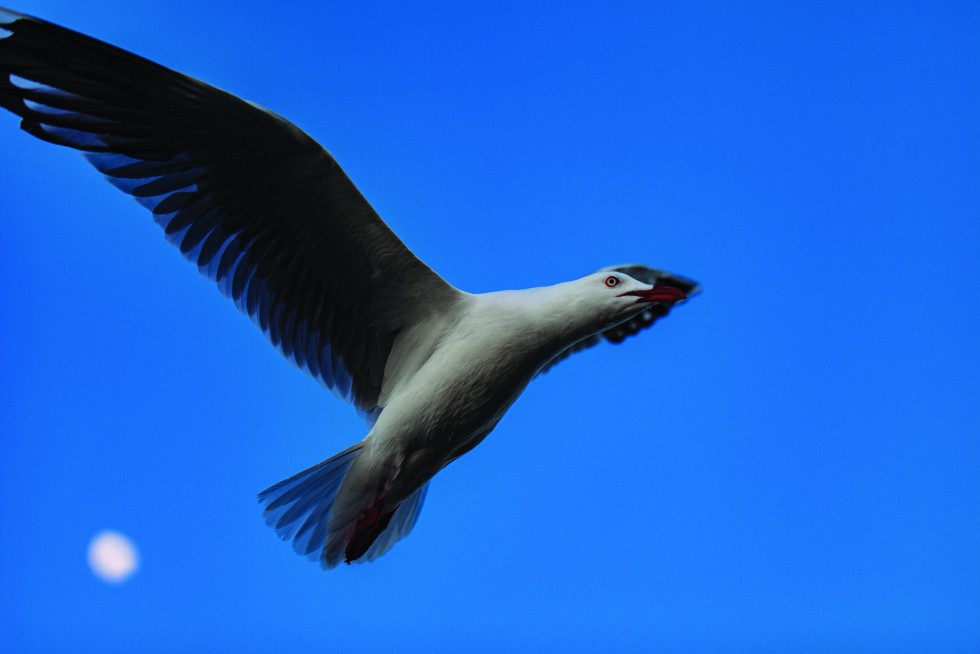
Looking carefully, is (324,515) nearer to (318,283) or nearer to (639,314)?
(318,283)

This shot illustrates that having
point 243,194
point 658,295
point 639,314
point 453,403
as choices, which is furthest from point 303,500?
point 639,314

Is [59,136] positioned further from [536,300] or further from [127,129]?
[536,300]

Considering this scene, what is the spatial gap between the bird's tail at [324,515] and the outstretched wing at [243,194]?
0.30 meters

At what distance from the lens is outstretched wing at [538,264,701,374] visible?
141 inches

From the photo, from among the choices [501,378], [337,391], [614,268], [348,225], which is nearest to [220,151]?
[348,225]

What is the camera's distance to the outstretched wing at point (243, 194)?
2.48 m

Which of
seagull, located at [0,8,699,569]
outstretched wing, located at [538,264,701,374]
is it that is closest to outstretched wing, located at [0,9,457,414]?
seagull, located at [0,8,699,569]

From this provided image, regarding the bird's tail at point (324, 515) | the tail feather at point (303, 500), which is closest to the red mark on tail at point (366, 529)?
the bird's tail at point (324, 515)

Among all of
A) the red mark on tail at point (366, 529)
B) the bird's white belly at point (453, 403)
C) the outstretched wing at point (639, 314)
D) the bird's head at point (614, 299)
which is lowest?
the red mark on tail at point (366, 529)

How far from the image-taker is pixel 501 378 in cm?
268

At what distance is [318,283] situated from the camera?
296 centimetres

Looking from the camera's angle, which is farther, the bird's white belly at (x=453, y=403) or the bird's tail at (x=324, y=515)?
the bird's tail at (x=324, y=515)

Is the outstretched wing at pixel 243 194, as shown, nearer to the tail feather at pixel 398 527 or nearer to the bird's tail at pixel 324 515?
the bird's tail at pixel 324 515

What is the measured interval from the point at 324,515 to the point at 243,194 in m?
1.05
